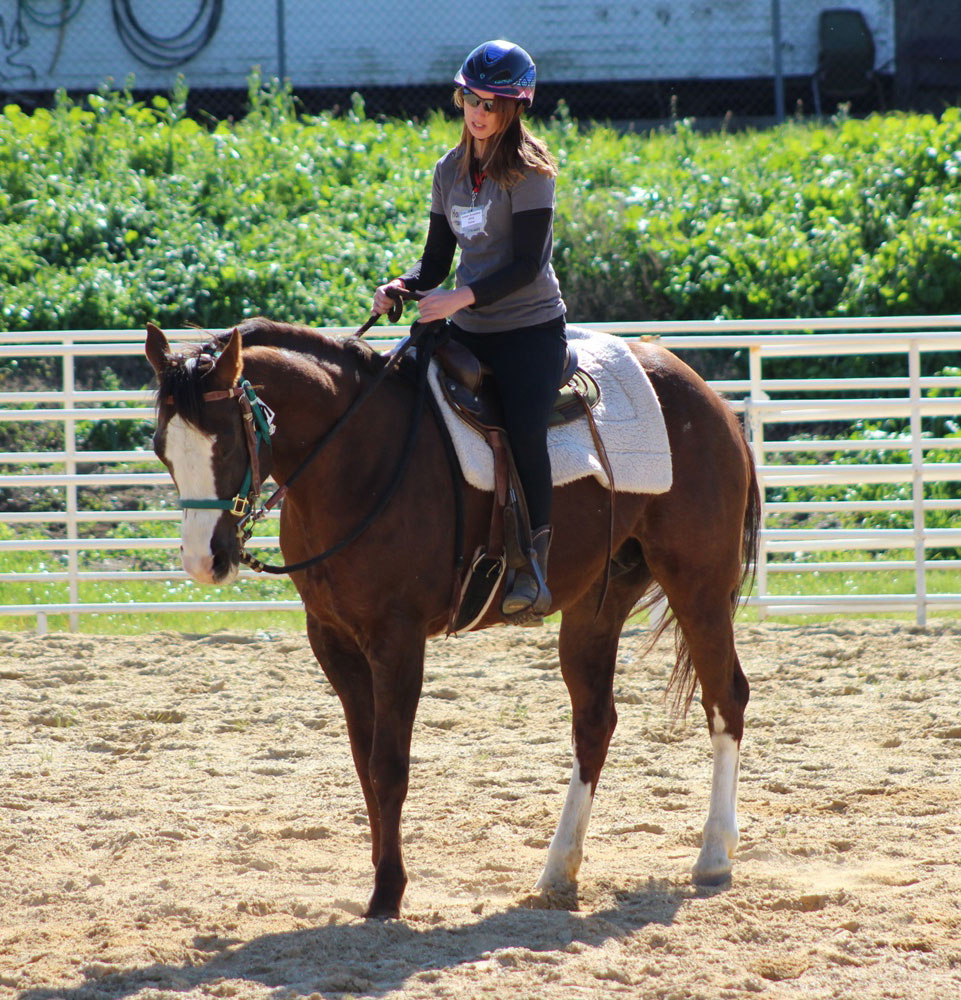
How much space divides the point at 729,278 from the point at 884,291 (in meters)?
1.36

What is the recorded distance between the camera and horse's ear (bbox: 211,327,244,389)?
3277mm

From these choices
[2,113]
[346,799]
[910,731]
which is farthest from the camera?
[2,113]

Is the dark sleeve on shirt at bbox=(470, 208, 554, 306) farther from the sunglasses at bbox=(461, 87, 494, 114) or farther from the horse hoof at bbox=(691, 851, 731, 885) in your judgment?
the horse hoof at bbox=(691, 851, 731, 885)

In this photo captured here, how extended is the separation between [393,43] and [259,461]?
40.3ft

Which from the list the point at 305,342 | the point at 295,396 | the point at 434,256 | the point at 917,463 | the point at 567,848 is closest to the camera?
the point at 295,396

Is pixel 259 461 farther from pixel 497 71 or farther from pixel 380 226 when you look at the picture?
pixel 380 226

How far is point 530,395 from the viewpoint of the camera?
3850 mm

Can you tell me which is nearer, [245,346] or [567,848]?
[245,346]

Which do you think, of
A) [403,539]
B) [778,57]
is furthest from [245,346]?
[778,57]

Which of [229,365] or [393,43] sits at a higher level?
[393,43]

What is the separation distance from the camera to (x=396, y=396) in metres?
3.83

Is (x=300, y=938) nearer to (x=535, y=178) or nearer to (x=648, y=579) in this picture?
(x=648, y=579)

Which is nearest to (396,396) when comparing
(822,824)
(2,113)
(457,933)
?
(457,933)

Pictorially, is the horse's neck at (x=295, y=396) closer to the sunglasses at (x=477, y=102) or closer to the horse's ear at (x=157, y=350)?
the horse's ear at (x=157, y=350)
